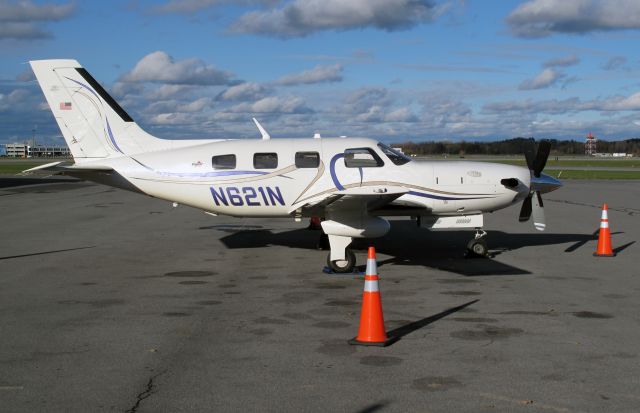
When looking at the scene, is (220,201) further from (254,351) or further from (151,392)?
(151,392)

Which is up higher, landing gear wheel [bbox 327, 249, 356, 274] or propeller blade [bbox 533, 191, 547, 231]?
propeller blade [bbox 533, 191, 547, 231]

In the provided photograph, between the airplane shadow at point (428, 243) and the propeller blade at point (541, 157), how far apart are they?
2.04 meters

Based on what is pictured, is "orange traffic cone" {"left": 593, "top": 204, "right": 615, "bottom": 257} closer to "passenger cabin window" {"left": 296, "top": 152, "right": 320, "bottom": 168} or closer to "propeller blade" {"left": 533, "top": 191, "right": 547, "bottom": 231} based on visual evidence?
"propeller blade" {"left": 533, "top": 191, "right": 547, "bottom": 231}

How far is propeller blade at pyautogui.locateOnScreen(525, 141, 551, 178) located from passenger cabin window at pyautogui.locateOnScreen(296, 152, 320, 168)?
15.7ft

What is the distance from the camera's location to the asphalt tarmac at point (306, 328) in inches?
234

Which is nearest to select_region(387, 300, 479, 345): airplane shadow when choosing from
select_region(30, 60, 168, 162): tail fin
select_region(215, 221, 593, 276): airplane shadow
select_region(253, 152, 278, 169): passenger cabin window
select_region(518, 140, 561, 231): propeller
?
select_region(215, 221, 593, 276): airplane shadow

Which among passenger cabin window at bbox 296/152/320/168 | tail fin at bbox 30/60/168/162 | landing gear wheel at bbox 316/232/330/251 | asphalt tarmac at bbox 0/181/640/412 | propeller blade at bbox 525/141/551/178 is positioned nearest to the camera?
asphalt tarmac at bbox 0/181/640/412

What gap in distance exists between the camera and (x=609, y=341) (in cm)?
768

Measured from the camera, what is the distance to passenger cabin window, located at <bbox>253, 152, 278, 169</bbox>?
45.7 feet

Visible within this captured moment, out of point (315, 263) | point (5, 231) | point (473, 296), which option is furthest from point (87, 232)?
point (473, 296)

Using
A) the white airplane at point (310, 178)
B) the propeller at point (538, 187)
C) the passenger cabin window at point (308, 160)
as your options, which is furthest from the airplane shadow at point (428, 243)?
the passenger cabin window at point (308, 160)

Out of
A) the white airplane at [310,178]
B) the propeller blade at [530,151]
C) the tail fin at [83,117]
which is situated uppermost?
the tail fin at [83,117]

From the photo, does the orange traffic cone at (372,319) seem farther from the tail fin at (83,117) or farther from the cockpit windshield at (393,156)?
the tail fin at (83,117)

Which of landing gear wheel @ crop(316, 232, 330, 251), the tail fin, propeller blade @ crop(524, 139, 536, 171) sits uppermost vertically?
the tail fin
